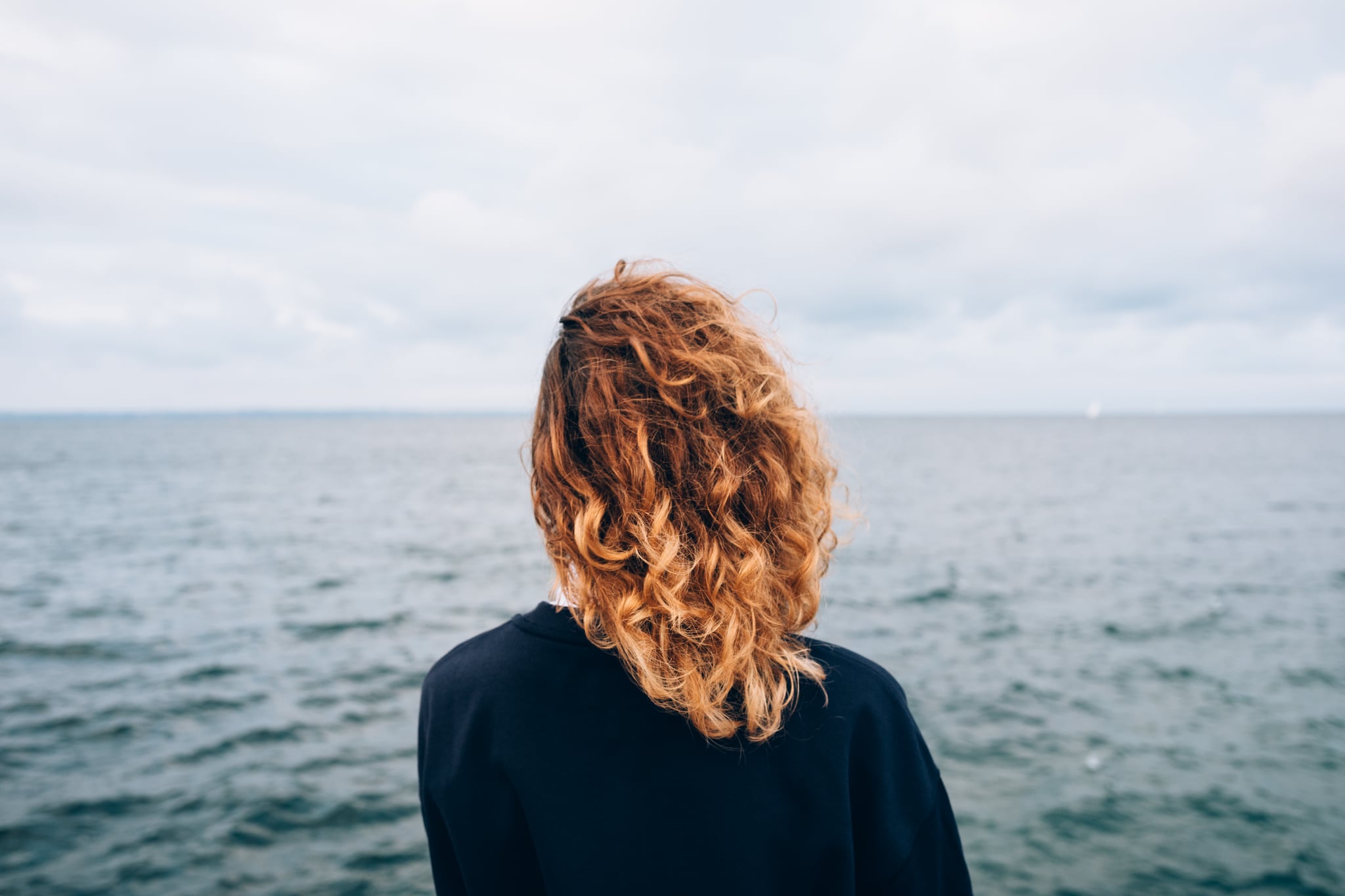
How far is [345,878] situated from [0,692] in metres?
7.50

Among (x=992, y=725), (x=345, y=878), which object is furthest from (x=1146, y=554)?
(x=345, y=878)

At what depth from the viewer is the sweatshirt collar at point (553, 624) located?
1.58 m

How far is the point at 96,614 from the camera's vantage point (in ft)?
48.1

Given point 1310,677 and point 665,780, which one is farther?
point 1310,677

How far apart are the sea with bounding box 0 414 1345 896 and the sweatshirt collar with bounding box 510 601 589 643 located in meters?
0.52

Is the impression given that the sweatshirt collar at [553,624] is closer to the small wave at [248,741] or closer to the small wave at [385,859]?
the small wave at [385,859]

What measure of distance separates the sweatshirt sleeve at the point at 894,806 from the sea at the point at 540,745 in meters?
0.42

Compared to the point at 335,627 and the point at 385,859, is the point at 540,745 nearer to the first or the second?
the point at 385,859

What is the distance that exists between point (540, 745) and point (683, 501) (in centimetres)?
60

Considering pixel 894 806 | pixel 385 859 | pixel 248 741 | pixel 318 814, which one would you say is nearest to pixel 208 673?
pixel 248 741

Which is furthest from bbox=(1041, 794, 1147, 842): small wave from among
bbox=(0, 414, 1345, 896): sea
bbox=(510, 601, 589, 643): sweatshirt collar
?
bbox=(510, 601, 589, 643): sweatshirt collar

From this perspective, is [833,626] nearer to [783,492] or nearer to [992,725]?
[992,725]

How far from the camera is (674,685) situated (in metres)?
1.53

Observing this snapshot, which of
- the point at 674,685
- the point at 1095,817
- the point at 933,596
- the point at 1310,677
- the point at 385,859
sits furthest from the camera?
the point at 933,596
